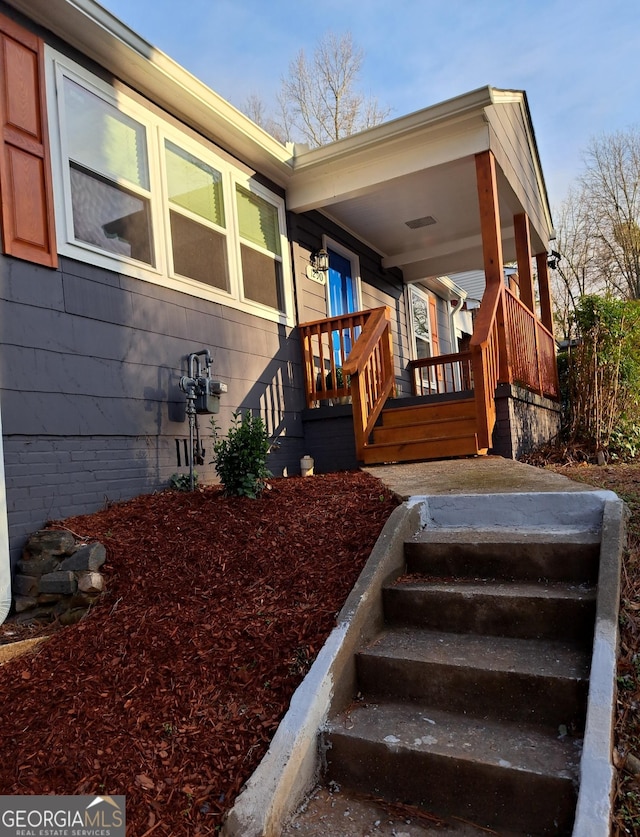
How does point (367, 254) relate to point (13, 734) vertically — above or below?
above

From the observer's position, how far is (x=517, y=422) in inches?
232

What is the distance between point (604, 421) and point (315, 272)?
13.5 ft

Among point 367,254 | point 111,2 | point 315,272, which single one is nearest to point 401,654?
point 111,2

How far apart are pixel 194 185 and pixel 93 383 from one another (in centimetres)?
248

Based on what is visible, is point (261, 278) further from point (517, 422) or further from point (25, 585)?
point (25, 585)

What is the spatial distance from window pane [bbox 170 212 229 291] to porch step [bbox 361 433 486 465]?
225cm

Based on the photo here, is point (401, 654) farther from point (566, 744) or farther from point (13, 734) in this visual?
point (13, 734)

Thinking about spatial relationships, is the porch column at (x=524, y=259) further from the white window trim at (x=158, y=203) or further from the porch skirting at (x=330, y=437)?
the white window trim at (x=158, y=203)

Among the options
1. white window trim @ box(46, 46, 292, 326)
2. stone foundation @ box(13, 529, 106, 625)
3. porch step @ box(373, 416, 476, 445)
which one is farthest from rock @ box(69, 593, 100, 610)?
porch step @ box(373, 416, 476, 445)

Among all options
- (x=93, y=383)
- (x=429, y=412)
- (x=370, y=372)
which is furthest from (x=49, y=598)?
(x=429, y=412)

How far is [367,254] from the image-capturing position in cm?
891

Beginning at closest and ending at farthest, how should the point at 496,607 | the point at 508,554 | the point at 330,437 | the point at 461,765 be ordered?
the point at 461,765, the point at 496,607, the point at 508,554, the point at 330,437

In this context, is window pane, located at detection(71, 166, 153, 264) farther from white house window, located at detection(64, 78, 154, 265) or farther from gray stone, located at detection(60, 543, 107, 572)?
gray stone, located at detection(60, 543, 107, 572)

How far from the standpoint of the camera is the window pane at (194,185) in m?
5.41
